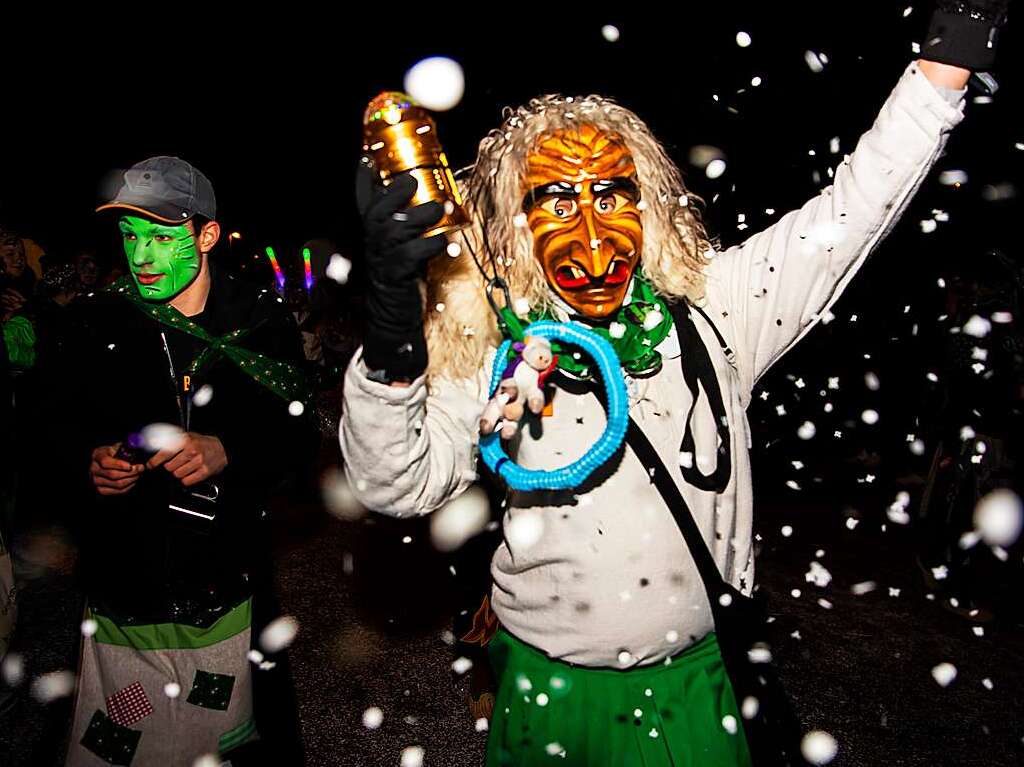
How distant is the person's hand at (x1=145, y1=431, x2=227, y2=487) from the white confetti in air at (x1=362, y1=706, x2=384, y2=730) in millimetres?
1812

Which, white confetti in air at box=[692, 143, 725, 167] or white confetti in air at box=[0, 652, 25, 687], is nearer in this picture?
white confetti in air at box=[0, 652, 25, 687]

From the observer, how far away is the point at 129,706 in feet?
8.43

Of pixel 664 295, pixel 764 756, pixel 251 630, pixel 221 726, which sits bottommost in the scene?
pixel 221 726

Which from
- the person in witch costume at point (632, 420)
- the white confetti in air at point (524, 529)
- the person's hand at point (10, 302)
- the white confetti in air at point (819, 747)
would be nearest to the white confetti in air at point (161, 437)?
the person in witch costume at point (632, 420)

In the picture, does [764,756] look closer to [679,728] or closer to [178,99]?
[679,728]

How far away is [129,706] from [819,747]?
293 centimetres

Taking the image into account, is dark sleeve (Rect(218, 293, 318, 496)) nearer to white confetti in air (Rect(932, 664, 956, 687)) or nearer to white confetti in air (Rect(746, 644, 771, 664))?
white confetti in air (Rect(746, 644, 771, 664))

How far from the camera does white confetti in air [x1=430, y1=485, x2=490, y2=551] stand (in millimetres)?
3042

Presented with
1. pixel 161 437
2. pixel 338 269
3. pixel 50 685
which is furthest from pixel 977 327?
pixel 338 269

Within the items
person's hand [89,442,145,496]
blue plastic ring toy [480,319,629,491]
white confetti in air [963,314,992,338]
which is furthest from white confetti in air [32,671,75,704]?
white confetti in air [963,314,992,338]

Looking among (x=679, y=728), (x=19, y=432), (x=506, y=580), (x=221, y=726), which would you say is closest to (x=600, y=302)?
(x=506, y=580)

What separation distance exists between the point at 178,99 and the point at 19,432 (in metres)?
10.2

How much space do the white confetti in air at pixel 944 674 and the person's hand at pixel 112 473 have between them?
3.99 metres

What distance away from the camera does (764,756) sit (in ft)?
6.54
